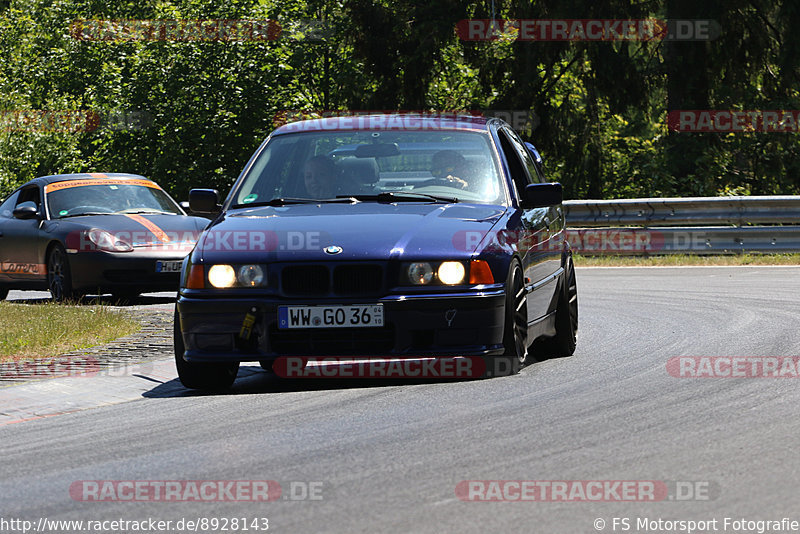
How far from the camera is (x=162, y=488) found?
5.00 meters

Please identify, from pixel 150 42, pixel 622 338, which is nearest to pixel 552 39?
pixel 150 42

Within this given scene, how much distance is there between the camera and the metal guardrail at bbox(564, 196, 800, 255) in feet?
66.5

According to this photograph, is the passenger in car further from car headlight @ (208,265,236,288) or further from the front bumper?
the front bumper

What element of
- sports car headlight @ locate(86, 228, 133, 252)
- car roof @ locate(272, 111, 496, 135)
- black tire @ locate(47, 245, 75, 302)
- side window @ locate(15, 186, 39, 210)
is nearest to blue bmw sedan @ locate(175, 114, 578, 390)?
car roof @ locate(272, 111, 496, 135)

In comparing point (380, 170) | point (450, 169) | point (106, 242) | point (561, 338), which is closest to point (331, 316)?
point (380, 170)

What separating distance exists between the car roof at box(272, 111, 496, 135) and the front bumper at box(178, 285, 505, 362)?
1.95 meters

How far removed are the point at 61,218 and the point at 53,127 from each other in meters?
22.2

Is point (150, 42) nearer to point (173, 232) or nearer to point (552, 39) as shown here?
point (552, 39)

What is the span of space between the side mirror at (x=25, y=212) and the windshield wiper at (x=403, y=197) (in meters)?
8.39

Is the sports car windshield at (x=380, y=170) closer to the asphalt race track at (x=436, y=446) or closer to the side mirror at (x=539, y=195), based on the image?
the side mirror at (x=539, y=195)

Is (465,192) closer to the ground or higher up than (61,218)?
higher up

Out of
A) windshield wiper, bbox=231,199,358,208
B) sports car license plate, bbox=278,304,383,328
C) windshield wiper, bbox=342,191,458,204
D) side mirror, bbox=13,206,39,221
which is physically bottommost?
side mirror, bbox=13,206,39,221

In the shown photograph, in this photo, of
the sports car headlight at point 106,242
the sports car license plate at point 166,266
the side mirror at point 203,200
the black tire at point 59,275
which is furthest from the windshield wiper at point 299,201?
the black tire at point 59,275

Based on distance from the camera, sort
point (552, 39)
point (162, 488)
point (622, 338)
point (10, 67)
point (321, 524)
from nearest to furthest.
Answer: point (321, 524)
point (162, 488)
point (622, 338)
point (552, 39)
point (10, 67)
